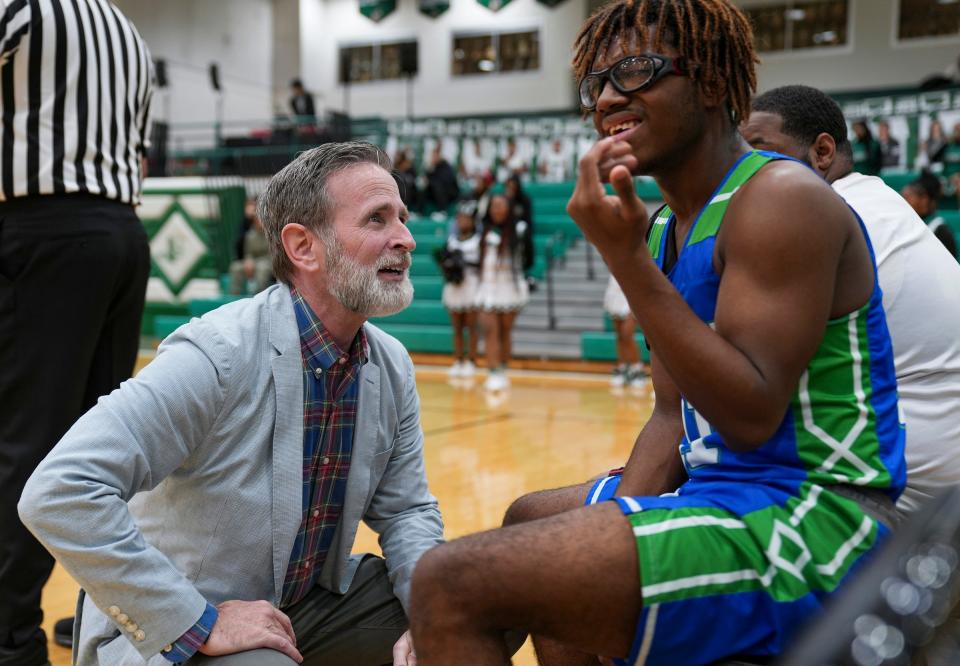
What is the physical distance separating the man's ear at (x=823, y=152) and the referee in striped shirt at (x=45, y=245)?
1812 mm

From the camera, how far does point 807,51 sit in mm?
19500

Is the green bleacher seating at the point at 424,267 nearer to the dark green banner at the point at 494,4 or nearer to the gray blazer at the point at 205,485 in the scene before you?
the dark green banner at the point at 494,4

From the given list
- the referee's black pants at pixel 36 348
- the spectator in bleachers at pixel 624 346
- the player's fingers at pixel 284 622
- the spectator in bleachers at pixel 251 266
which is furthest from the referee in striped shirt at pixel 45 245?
the spectator in bleachers at pixel 251 266

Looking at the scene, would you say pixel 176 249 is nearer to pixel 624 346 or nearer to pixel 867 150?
pixel 624 346

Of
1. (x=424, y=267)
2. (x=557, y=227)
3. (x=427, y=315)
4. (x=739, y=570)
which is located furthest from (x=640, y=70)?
(x=557, y=227)

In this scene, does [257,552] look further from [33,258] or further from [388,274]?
[33,258]

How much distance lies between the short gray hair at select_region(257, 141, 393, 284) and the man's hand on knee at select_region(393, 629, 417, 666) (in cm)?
75

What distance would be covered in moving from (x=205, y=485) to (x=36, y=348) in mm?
876

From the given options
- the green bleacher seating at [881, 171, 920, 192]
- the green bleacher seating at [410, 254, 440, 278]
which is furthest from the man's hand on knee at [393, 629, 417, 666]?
the green bleacher seating at [881, 171, 920, 192]

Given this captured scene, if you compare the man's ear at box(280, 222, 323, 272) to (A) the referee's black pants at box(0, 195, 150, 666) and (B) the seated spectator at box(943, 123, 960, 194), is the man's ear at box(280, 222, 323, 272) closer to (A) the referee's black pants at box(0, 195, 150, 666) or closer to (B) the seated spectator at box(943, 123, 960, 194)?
(A) the referee's black pants at box(0, 195, 150, 666)

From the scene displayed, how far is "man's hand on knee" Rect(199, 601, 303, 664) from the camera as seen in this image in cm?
163

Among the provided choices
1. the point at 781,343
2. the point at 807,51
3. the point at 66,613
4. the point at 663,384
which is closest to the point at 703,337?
the point at 781,343

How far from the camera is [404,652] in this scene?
1824 mm

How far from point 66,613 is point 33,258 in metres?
1.26
